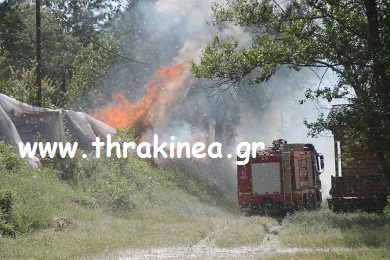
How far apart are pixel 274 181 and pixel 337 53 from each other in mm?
11963

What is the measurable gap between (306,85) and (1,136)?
139ft

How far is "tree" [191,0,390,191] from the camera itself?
61.6 ft

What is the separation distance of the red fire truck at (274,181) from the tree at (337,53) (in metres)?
8.77

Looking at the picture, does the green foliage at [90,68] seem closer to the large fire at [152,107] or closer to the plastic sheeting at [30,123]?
the large fire at [152,107]

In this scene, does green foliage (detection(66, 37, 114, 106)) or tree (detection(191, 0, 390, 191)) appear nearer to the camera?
tree (detection(191, 0, 390, 191))

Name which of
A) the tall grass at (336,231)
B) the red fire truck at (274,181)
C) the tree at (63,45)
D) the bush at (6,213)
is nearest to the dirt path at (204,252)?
the tall grass at (336,231)

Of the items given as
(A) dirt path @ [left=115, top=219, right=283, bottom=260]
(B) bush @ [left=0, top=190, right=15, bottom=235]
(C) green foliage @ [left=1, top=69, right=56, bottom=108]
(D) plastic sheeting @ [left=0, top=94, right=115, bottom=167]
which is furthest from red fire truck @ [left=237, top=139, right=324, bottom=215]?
(B) bush @ [left=0, top=190, right=15, bottom=235]

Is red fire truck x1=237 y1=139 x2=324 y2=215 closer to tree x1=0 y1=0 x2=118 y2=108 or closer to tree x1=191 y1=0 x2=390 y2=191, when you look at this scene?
tree x1=191 y1=0 x2=390 y2=191

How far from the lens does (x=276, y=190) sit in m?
31.2

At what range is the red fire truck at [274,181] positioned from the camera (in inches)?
1219

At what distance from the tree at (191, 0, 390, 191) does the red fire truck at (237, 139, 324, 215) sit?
8775mm

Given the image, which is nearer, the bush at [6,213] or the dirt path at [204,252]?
the dirt path at [204,252]

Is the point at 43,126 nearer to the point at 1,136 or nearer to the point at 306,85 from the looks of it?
the point at 1,136

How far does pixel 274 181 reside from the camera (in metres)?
31.2
